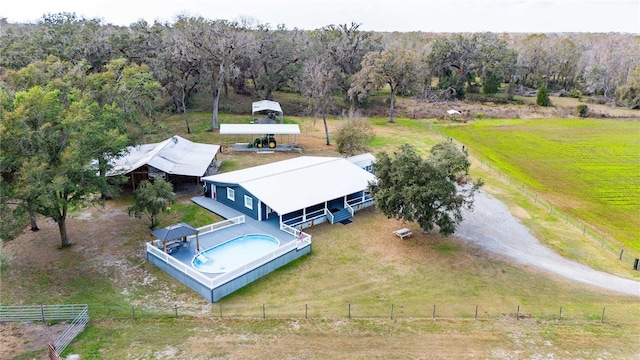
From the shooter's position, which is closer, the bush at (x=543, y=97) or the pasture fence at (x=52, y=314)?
the pasture fence at (x=52, y=314)

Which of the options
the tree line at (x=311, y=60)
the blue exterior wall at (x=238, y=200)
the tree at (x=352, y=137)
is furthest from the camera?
the tree line at (x=311, y=60)

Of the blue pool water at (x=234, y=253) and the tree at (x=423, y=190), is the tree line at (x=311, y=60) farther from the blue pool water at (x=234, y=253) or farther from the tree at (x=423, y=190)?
the blue pool water at (x=234, y=253)

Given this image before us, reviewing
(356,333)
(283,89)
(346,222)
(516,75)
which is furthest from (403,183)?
(516,75)

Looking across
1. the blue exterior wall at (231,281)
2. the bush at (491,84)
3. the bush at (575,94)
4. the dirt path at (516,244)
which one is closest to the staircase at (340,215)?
the blue exterior wall at (231,281)

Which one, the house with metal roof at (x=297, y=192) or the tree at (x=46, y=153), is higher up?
the tree at (x=46, y=153)

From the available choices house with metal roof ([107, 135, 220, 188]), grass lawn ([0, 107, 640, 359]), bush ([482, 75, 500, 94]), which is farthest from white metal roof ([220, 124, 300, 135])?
bush ([482, 75, 500, 94])

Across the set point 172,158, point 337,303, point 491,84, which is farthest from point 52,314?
point 491,84

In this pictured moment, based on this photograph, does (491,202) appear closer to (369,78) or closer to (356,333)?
(356,333)
